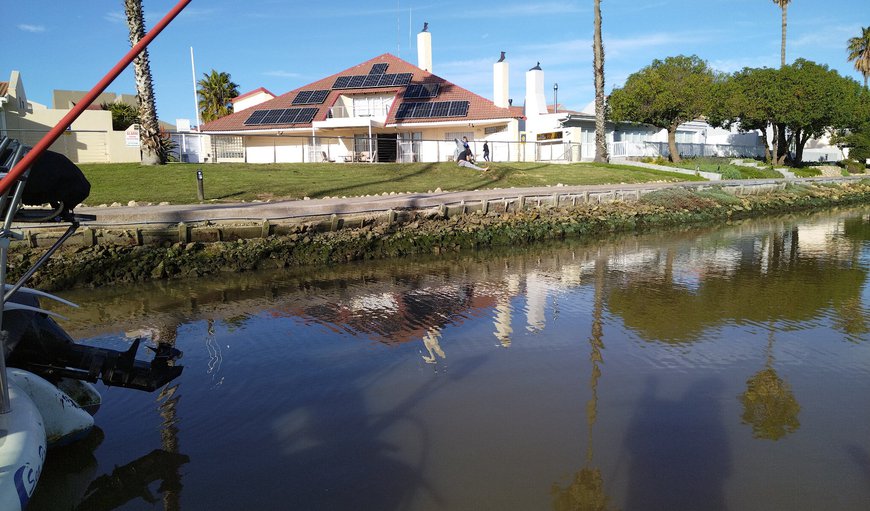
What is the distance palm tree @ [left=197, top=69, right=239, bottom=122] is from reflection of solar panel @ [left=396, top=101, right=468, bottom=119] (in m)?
24.4

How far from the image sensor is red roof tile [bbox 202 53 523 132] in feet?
121

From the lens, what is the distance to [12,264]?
12.3 m

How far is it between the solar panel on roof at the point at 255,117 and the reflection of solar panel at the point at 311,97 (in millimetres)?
2183

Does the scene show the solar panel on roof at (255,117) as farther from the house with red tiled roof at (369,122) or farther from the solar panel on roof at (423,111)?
the solar panel on roof at (423,111)

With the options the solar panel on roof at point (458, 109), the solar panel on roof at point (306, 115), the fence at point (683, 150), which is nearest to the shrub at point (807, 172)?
the fence at point (683, 150)

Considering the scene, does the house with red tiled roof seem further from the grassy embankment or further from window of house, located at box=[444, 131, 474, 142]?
the grassy embankment

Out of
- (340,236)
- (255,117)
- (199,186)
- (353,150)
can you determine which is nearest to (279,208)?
(340,236)

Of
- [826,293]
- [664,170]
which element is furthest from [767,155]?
[826,293]

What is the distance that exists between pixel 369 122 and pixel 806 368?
99.5ft

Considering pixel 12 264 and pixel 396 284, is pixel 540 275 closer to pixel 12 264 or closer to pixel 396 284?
pixel 396 284

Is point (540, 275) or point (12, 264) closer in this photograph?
point (12, 264)

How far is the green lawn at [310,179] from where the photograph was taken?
19172mm

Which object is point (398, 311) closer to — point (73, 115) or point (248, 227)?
point (248, 227)

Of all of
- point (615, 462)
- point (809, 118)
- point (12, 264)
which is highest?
point (809, 118)
